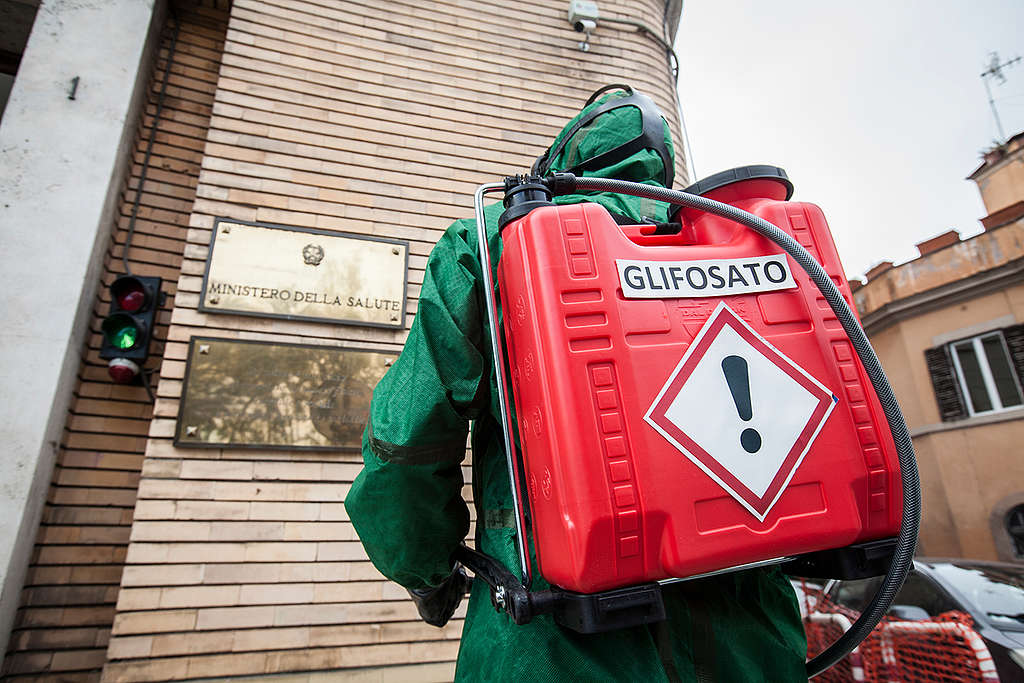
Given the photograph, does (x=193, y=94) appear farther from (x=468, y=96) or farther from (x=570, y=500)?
(x=570, y=500)

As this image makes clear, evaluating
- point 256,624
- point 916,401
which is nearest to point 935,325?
point 916,401

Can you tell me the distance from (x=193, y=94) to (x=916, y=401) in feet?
46.4

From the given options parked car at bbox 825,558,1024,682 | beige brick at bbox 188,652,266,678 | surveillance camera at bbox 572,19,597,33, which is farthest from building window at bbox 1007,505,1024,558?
beige brick at bbox 188,652,266,678

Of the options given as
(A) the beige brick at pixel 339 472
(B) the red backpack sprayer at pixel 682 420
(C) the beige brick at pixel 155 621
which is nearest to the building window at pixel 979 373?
(A) the beige brick at pixel 339 472

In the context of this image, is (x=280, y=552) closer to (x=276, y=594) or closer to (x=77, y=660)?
(x=276, y=594)

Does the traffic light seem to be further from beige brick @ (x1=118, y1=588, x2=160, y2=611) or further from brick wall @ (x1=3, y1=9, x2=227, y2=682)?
beige brick @ (x1=118, y1=588, x2=160, y2=611)


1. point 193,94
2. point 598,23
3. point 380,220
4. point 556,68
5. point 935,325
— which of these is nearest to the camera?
point 380,220

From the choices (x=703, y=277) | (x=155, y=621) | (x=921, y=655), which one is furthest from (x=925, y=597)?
(x=155, y=621)

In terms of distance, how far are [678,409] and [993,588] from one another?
14.0ft

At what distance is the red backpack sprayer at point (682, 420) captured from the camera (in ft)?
2.99

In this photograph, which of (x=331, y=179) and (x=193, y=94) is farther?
(x=193, y=94)

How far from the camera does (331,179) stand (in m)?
4.12

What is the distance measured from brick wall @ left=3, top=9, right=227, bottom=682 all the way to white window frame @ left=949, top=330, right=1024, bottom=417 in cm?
1377

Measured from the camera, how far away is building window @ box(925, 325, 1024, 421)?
10.7 m
